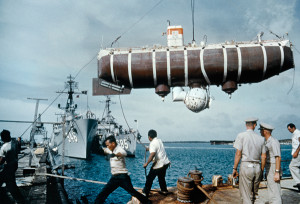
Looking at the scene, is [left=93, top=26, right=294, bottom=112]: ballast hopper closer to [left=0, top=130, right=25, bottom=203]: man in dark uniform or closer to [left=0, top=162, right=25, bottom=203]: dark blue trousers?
[left=0, top=130, right=25, bottom=203]: man in dark uniform

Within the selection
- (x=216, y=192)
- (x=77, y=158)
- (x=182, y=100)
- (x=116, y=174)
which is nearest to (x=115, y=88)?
(x=182, y=100)

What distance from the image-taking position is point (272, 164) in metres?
3.78

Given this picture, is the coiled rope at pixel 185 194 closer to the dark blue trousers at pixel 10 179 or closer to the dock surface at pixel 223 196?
the dock surface at pixel 223 196

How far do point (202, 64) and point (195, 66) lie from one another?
6.3 inches

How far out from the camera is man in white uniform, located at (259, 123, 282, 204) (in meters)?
3.66

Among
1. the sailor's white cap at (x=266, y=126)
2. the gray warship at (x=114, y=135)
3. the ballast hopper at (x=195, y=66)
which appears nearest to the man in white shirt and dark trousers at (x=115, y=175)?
the ballast hopper at (x=195, y=66)

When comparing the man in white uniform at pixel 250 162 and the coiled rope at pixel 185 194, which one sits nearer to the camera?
the man in white uniform at pixel 250 162

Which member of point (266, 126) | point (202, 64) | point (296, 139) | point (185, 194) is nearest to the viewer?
point (266, 126)

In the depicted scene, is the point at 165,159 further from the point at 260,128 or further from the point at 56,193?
the point at 56,193

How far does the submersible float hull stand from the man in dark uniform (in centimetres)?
296

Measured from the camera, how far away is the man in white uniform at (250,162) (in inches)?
136

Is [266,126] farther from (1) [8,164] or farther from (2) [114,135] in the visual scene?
(2) [114,135]

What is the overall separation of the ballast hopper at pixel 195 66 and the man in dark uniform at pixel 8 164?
110 inches

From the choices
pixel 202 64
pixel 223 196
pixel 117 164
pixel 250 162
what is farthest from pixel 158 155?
pixel 202 64
